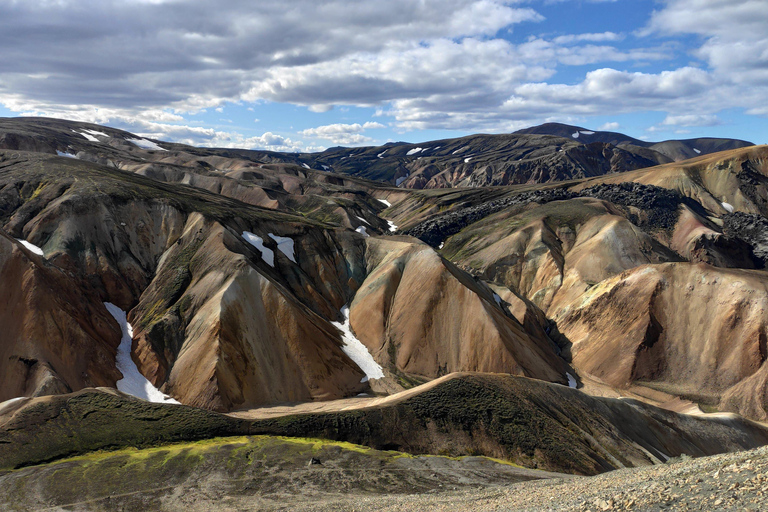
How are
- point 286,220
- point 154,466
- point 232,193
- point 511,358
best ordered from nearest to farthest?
point 154,466 < point 511,358 < point 286,220 < point 232,193

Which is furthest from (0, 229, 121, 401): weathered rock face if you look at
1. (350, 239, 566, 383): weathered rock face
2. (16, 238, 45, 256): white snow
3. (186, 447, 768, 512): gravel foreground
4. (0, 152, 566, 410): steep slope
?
(350, 239, 566, 383): weathered rock face

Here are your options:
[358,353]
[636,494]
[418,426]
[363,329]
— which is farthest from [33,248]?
[636,494]

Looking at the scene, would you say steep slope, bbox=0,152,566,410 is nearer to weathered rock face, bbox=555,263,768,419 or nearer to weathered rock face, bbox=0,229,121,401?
weathered rock face, bbox=0,229,121,401

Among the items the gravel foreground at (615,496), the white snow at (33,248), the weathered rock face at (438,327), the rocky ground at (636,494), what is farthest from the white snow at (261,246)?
the rocky ground at (636,494)

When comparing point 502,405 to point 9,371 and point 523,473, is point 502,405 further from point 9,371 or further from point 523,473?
point 9,371

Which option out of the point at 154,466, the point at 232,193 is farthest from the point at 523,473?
the point at 232,193

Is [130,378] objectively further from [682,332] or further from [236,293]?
[682,332]
